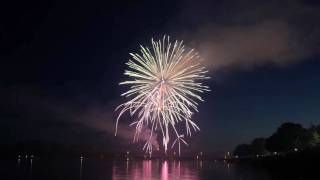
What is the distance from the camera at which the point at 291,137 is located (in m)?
176

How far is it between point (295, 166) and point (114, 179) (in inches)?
1968

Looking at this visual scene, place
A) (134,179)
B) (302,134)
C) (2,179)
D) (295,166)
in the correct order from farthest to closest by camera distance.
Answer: (302,134), (295,166), (134,179), (2,179)

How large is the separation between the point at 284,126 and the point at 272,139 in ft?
32.5

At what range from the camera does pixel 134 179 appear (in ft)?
351

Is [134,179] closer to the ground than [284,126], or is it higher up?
closer to the ground

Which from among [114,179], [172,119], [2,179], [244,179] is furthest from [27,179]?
[172,119]

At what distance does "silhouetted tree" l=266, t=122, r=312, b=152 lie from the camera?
174125 millimetres

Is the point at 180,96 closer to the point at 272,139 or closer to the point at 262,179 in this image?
the point at 262,179

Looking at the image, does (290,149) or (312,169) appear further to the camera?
(290,149)

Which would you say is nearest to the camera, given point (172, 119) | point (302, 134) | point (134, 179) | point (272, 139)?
point (172, 119)

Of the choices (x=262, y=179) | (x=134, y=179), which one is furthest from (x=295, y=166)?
(x=134, y=179)

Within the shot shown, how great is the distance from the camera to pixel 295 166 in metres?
129

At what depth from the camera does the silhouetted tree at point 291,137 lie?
174m

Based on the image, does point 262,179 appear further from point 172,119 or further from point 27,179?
point 172,119
